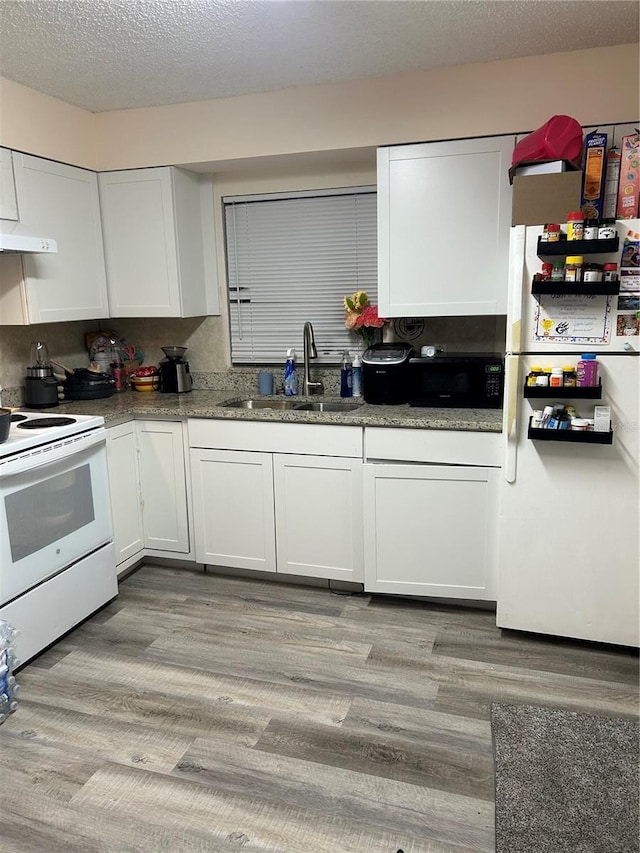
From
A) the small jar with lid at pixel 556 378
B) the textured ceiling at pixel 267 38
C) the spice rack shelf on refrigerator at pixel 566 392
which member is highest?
the textured ceiling at pixel 267 38

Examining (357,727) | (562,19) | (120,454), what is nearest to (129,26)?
(562,19)

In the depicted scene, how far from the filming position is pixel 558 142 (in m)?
2.46

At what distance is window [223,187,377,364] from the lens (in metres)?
3.50

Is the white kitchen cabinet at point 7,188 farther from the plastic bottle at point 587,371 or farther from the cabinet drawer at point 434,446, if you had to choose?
the plastic bottle at point 587,371

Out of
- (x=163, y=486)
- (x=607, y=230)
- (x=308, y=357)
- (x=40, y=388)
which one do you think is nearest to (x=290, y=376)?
(x=308, y=357)

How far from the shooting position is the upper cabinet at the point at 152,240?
11.2ft

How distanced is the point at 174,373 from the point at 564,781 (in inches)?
106

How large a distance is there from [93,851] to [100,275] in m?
2.72

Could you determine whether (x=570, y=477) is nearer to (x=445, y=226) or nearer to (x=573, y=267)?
(x=573, y=267)

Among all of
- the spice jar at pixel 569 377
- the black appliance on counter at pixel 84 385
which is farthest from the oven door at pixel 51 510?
the spice jar at pixel 569 377

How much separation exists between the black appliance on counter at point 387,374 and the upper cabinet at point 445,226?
0.20 meters

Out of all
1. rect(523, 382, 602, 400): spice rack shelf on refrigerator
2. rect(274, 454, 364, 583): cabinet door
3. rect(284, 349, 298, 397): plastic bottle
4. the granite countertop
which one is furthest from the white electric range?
rect(523, 382, 602, 400): spice rack shelf on refrigerator

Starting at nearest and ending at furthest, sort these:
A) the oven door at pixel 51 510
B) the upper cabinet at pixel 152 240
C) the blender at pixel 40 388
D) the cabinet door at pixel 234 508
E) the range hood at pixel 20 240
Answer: the oven door at pixel 51 510, the range hood at pixel 20 240, the cabinet door at pixel 234 508, the blender at pixel 40 388, the upper cabinet at pixel 152 240

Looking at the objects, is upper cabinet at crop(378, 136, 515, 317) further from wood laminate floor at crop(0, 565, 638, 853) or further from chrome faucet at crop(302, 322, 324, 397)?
wood laminate floor at crop(0, 565, 638, 853)
